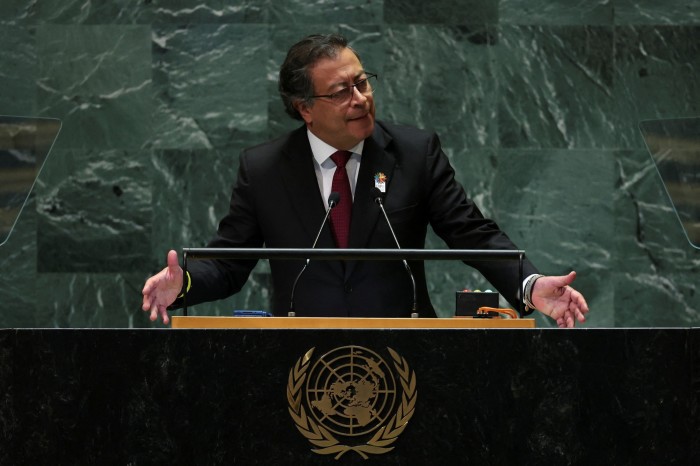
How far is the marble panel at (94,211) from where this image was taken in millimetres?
6559

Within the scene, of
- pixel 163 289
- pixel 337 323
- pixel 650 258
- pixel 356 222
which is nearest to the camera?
pixel 337 323

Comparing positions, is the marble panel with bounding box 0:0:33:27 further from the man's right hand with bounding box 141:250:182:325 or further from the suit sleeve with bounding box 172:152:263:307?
the man's right hand with bounding box 141:250:182:325

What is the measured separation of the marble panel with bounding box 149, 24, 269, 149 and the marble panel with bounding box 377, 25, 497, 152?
711mm

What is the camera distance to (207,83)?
259 inches

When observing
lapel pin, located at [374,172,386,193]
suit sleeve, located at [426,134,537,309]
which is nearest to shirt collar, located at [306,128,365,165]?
lapel pin, located at [374,172,386,193]

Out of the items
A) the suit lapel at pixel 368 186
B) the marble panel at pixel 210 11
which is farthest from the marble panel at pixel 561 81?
the suit lapel at pixel 368 186

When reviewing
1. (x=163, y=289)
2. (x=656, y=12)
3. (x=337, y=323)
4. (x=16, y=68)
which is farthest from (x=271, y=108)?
(x=337, y=323)

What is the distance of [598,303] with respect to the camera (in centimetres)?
658

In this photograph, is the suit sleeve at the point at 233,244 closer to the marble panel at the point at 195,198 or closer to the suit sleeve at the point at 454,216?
the suit sleeve at the point at 454,216
